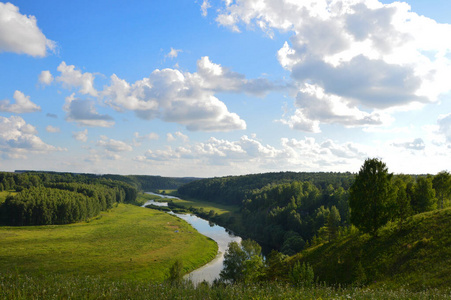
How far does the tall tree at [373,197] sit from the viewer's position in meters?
46.2

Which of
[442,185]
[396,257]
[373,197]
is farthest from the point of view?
[442,185]

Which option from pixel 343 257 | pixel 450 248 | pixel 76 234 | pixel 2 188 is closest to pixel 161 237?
pixel 76 234

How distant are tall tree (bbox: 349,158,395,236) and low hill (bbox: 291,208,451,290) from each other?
2.95 metres

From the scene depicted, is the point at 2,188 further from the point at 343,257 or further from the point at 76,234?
the point at 343,257

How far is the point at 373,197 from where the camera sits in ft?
154

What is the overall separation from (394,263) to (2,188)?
227m

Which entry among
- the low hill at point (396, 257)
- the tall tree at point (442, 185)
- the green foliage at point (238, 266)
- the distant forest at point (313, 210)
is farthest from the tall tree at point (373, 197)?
the tall tree at point (442, 185)

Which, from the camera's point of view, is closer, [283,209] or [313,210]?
[313,210]

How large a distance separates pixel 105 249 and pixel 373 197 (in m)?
75.7

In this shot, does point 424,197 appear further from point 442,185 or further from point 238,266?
point 238,266

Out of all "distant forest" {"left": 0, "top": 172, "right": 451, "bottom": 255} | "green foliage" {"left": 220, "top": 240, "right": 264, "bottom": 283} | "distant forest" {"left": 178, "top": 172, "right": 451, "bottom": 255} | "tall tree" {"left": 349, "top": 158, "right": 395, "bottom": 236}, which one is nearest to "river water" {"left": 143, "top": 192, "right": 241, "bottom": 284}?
"green foliage" {"left": 220, "top": 240, "right": 264, "bottom": 283}

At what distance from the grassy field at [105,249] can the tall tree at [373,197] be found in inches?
1779

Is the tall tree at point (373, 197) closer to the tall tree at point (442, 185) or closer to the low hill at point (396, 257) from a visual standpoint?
the low hill at point (396, 257)

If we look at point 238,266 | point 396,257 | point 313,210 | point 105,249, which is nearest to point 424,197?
point 396,257
